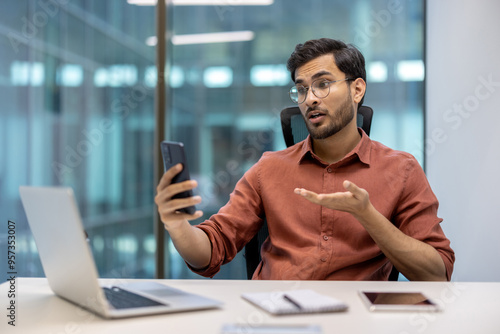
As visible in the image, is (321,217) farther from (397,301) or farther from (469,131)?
(469,131)

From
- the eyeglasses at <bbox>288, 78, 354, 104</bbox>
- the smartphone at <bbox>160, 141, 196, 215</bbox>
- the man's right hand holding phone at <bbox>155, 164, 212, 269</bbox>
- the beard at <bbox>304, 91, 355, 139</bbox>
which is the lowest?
the man's right hand holding phone at <bbox>155, 164, 212, 269</bbox>

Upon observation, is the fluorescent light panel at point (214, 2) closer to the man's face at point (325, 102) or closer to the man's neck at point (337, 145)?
the man's face at point (325, 102)

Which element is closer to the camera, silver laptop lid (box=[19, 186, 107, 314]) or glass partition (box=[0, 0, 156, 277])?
silver laptop lid (box=[19, 186, 107, 314])

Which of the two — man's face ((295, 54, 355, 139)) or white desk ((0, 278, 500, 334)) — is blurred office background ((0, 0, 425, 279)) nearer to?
man's face ((295, 54, 355, 139))

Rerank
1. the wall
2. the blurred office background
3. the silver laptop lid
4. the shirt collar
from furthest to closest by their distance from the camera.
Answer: the blurred office background, the wall, the shirt collar, the silver laptop lid

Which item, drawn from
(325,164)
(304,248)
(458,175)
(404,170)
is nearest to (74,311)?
(304,248)

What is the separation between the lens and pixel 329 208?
1370 mm

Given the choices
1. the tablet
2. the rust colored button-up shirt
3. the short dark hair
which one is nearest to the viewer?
the tablet

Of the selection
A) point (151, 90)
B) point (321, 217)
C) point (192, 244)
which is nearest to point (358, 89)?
point (321, 217)

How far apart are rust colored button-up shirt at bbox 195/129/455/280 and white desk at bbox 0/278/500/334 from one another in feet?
1.21

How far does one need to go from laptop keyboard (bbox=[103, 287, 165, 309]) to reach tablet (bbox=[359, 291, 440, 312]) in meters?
0.44

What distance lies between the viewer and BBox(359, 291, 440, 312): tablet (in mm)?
962

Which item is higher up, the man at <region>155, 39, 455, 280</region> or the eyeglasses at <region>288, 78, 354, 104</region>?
the eyeglasses at <region>288, 78, 354, 104</region>

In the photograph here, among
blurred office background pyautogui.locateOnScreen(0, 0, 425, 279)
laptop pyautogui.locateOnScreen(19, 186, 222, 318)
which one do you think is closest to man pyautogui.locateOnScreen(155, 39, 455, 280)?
laptop pyautogui.locateOnScreen(19, 186, 222, 318)
